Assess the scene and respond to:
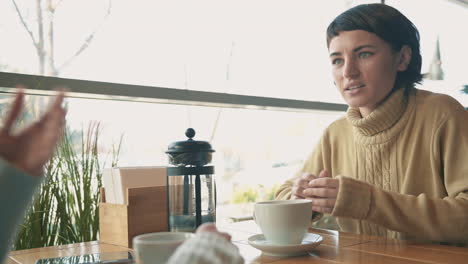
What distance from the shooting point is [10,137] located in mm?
365

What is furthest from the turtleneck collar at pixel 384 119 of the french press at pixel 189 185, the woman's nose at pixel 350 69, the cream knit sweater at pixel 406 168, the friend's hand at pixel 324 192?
the french press at pixel 189 185

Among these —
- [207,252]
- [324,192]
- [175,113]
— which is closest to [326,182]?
[324,192]

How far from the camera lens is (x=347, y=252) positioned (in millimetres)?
1017

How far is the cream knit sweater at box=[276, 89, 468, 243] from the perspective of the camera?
4.00 feet

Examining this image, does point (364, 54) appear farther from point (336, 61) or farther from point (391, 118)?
point (391, 118)

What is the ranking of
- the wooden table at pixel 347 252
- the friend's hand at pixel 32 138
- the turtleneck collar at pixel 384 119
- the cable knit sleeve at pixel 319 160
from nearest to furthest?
the friend's hand at pixel 32 138
the wooden table at pixel 347 252
the turtleneck collar at pixel 384 119
the cable knit sleeve at pixel 319 160

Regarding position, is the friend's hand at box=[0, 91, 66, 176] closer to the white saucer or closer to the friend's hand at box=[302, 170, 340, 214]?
the white saucer

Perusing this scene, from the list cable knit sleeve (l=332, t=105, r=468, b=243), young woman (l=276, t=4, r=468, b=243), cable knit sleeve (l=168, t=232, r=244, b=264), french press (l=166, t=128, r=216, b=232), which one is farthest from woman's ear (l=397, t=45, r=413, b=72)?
cable knit sleeve (l=168, t=232, r=244, b=264)

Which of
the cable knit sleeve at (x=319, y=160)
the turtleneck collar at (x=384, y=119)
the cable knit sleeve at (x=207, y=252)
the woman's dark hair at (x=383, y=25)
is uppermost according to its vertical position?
the woman's dark hair at (x=383, y=25)

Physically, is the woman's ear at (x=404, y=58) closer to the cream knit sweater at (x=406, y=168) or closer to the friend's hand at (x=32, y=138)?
the cream knit sweater at (x=406, y=168)

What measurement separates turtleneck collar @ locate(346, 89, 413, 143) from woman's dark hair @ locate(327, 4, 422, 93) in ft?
0.30

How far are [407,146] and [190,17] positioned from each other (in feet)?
5.74

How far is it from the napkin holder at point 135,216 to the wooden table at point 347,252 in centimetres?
4

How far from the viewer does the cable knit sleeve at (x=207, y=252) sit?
1.25 ft
